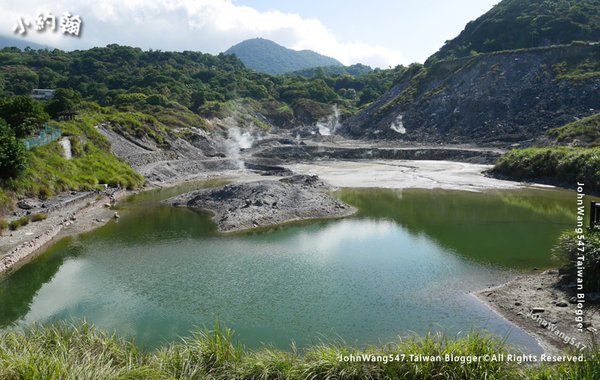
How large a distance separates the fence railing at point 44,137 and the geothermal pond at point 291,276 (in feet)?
48.1

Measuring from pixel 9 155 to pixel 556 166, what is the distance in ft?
207

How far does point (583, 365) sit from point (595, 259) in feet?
37.9

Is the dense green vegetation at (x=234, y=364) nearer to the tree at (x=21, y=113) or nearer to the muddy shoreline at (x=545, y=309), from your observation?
the muddy shoreline at (x=545, y=309)

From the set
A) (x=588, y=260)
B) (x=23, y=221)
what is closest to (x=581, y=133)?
(x=588, y=260)

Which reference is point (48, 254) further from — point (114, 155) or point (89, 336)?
point (114, 155)

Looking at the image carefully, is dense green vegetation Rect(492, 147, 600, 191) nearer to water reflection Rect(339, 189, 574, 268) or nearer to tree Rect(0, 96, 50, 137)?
water reflection Rect(339, 189, 574, 268)

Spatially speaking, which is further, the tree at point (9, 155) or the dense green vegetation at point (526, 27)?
the dense green vegetation at point (526, 27)

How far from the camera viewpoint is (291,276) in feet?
90.2

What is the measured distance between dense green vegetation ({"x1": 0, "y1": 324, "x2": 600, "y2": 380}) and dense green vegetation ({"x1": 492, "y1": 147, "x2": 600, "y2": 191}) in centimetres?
4948

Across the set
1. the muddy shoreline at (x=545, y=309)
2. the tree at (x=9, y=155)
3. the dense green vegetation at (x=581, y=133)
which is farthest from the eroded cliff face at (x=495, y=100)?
the tree at (x=9, y=155)

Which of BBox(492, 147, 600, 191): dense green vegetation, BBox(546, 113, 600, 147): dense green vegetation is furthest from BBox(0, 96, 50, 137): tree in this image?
BBox(546, 113, 600, 147): dense green vegetation

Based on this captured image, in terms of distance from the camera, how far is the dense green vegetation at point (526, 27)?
12406 centimetres

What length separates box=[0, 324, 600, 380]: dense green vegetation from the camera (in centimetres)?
1104

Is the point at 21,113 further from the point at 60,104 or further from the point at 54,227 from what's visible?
the point at 54,227
